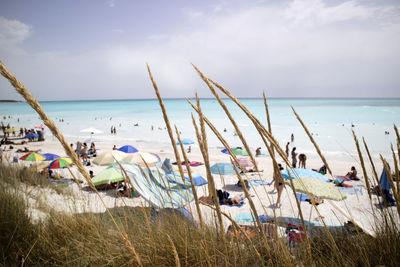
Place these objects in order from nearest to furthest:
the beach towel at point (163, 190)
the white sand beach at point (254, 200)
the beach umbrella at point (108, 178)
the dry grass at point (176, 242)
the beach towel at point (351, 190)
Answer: the dry grass at point (176, 242) → the beach towel at point (163, 190) → the white sand beach at point (254, 200) → the beach umbrella at point (108, 178) → the beach towel at point (351, 190)

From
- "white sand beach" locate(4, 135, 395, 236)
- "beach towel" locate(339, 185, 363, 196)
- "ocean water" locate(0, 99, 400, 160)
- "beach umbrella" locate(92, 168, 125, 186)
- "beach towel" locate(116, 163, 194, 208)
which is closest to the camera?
"beach towel" locate(116, 163, 194, 208)

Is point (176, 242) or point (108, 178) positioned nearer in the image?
point (176, 242)

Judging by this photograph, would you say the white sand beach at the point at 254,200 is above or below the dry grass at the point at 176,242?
below

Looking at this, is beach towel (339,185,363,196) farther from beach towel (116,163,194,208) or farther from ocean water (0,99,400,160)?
beach towel (116,163,194,208)

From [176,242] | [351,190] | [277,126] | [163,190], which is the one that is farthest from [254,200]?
[277,126]

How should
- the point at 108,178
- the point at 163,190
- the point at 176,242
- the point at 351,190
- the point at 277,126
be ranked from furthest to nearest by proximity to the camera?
the point at 277,126, the point at 351,190, the point at 108,178, the point at 163,190, the point at 176,242

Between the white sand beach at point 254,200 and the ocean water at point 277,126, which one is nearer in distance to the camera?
the white sand beach at point 254,200

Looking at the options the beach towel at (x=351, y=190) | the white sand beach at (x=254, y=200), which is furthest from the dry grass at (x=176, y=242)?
the beach towel at (x=351, y=190)

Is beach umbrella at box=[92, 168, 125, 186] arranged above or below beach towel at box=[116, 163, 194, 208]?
below

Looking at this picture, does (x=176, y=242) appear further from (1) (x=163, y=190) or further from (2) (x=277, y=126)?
(2) (x=277, y=126)

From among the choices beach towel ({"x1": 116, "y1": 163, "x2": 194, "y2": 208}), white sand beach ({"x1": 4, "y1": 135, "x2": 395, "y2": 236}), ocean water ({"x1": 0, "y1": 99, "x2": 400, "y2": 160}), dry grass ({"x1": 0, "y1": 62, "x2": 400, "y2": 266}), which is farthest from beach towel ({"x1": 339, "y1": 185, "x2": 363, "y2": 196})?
dry grass ({"x1": 0, "y1": 62, "x2": 400, "y2": 266})

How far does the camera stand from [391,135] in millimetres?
26875

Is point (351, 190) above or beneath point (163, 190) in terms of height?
beneath

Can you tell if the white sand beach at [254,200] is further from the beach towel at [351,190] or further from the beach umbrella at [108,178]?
the beach umbrella at [108,178]
